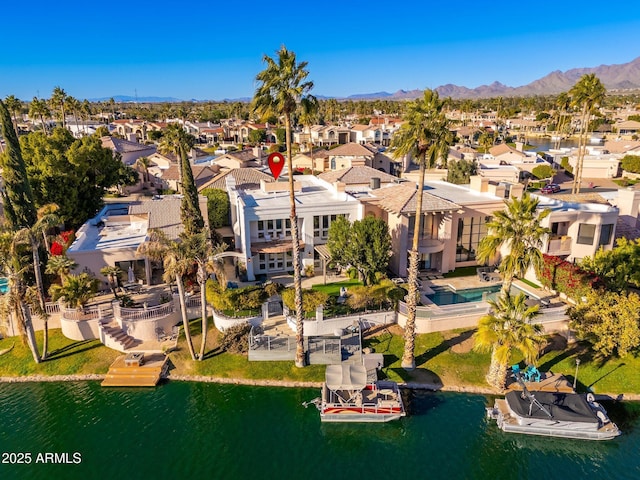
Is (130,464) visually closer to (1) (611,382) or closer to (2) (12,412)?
(2) (12,412)

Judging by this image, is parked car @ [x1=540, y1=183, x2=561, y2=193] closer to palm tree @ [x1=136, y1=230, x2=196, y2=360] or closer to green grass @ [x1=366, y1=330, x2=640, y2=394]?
green grass @ [x1=366, y1=330, x2=640, y2=394]

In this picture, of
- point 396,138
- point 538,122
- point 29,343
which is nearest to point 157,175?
point 29,343

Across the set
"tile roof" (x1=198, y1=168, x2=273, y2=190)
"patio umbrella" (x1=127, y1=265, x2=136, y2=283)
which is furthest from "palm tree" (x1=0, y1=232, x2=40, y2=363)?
"tile roof" (x1=198, y1=168, x2=273, y2=190)

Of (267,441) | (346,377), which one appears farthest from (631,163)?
(267,441)

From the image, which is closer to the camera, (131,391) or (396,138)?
(396,138)

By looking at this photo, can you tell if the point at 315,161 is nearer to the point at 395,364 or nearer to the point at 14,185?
the point at 14,185

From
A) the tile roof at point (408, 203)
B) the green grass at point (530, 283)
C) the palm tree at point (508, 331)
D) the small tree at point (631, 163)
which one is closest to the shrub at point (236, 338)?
the tile roof at point (408, 203)
